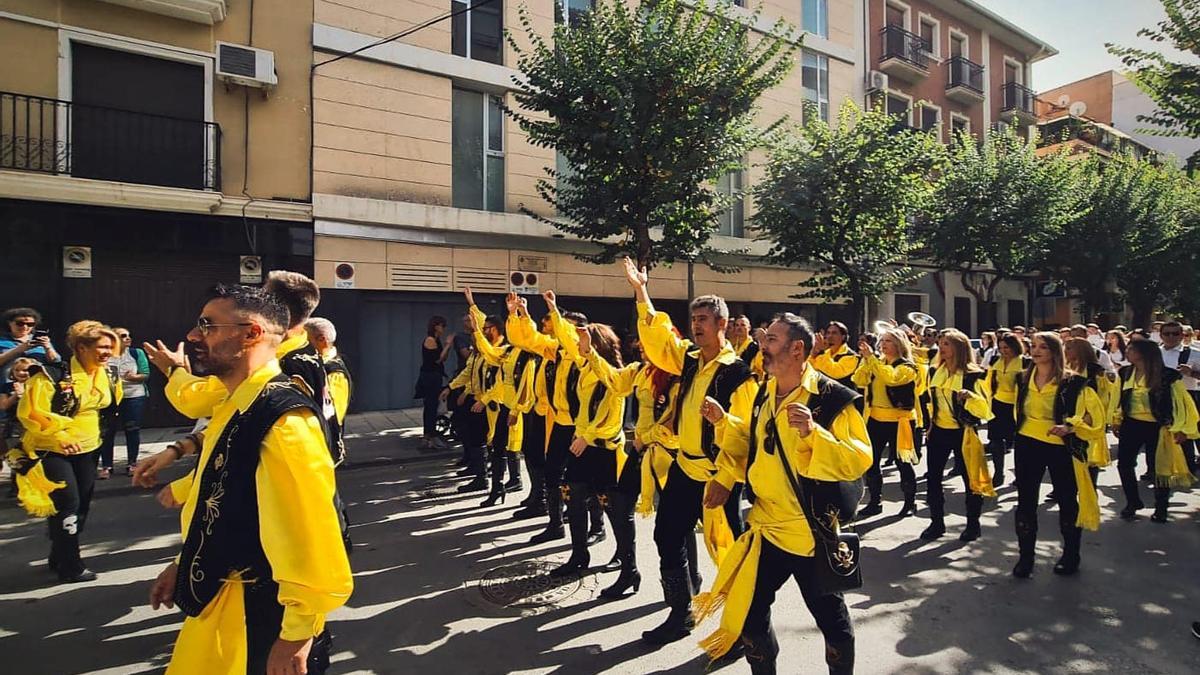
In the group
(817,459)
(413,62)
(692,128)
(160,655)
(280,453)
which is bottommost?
(160,655)

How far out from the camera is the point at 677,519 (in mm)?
3865

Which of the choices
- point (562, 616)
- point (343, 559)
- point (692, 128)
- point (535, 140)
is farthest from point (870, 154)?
point (343, 559)

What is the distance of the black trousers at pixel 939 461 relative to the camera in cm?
587

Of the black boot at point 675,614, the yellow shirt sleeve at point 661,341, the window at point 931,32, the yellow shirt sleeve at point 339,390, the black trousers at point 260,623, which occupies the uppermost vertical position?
the window at point 931,32

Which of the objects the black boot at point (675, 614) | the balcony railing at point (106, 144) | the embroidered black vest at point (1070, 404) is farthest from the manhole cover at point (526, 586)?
the balcony railing at point (106, 144)

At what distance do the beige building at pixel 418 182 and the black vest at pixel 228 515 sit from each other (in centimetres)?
1129

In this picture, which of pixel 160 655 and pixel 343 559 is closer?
pixel 343 559

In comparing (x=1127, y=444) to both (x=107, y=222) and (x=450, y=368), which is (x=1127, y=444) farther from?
(x=107, y=222)

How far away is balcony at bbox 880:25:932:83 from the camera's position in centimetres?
2130

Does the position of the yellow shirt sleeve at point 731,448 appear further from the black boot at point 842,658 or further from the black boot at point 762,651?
the black boot at point 842,658

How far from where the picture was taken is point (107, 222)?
10852 millimetres

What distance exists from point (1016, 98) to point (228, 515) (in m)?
32.3

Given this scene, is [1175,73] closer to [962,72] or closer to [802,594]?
[802,594]

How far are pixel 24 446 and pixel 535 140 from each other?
348 inches
